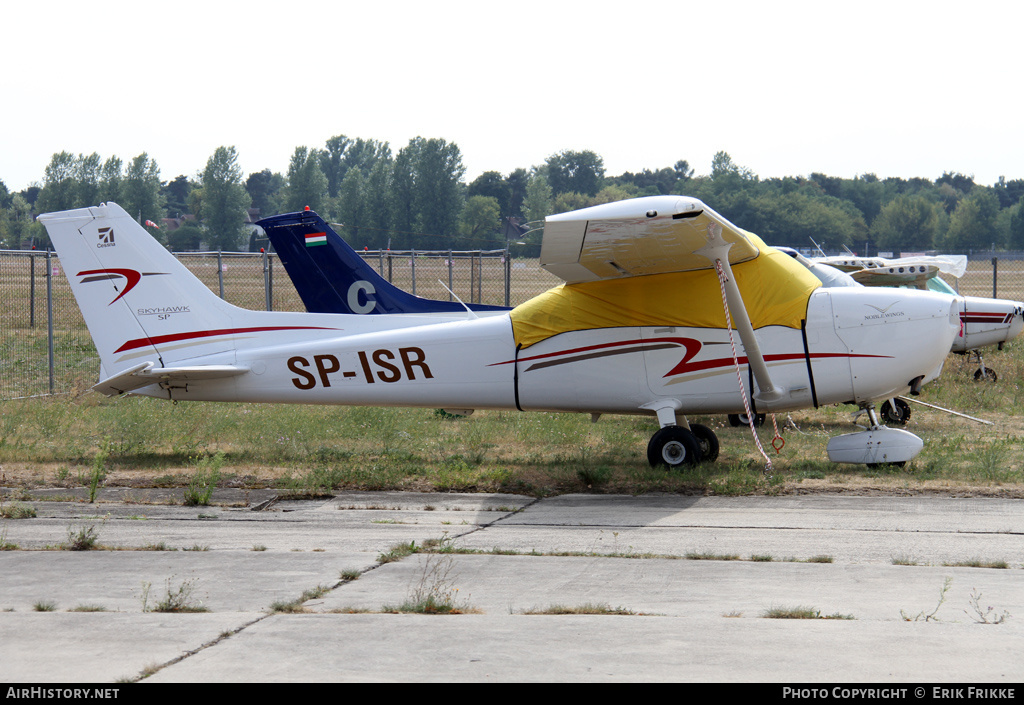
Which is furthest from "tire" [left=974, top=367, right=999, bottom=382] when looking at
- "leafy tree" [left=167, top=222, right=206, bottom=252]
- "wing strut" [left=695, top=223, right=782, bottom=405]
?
"leafy tree" [left=167, top=222, right=206, bottom=252]

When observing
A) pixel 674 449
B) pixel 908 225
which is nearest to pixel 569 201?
pixel 908 225

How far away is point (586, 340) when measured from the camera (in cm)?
978

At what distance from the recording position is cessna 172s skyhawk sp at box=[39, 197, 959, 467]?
9328 mm

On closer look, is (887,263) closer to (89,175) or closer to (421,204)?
(421,204)

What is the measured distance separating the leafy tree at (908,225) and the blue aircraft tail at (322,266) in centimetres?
8431

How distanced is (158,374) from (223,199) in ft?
272

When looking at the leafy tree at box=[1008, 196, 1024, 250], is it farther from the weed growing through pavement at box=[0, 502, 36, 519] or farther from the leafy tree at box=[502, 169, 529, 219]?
the weed growing through pavement at box=[0, 502, 36, 519]

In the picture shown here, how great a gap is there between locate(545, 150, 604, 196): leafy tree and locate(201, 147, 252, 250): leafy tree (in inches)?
1343

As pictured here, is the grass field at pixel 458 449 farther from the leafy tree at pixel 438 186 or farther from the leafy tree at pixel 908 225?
the leafy tree at pixel 908 225

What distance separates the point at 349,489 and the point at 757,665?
6.00m

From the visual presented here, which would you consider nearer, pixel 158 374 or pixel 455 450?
pixel 158 374

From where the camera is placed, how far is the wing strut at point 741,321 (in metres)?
8.89

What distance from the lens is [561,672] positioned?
367cm
